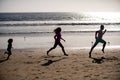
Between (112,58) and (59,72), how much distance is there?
183 centimetres

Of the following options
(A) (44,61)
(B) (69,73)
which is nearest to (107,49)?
(A) (44,61)

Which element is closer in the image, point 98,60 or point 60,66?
point 60,66

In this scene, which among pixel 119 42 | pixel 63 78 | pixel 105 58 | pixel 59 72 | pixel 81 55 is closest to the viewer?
pixel 63 78

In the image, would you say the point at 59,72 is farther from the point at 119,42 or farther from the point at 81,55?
the point at 119,42

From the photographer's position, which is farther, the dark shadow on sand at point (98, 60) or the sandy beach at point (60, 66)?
the dark shadow on sand at point (98, 60)

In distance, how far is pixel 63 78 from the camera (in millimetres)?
4953

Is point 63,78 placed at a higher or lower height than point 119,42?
lower

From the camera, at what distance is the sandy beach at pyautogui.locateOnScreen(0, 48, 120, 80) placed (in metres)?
5.07

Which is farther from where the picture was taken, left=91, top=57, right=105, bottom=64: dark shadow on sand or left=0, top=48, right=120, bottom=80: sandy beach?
left=91, top=57, right=105, bottom=64: dark shadow on sand

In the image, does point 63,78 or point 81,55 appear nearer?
point 63,78

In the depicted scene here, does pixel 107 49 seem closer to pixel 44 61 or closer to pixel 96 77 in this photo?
pixel 44 61

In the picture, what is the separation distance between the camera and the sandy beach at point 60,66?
507cm

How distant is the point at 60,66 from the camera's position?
226 inches

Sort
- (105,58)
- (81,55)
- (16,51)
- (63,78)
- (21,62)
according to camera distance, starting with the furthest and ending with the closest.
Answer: (16,51) < (81,55) < (105,58) < (21,62) < (63,78)
